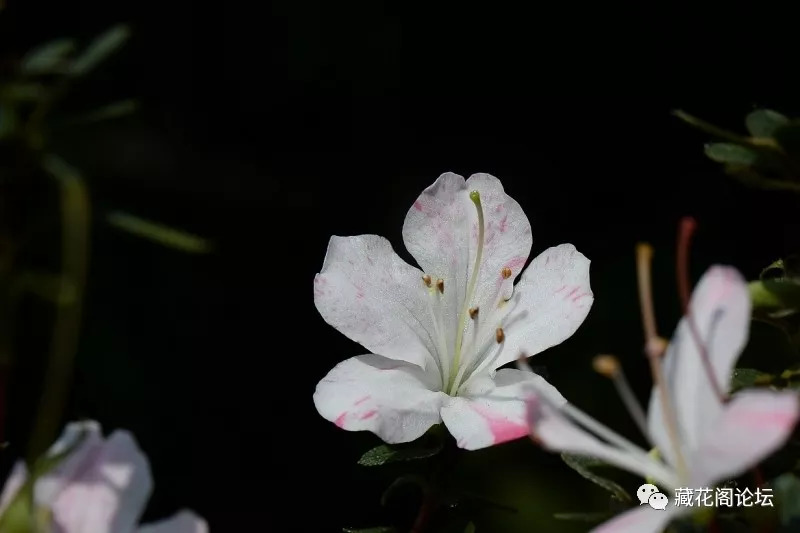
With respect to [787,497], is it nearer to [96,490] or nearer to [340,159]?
[96,490]

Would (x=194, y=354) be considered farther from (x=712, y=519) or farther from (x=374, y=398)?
(x=712, y=519)

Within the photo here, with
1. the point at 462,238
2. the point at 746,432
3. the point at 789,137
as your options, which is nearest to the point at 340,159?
the point at 462,238

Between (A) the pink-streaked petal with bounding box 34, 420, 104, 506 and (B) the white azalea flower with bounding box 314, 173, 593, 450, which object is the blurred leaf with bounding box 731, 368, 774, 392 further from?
(A) the pink-streaked petal with bounding box 34, 420, 104, 506

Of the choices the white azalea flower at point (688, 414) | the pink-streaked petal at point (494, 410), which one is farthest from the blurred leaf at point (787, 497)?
the pink-streaked petal at point (494, 410)

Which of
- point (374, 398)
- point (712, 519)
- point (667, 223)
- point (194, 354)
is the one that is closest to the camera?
point (712, 519)

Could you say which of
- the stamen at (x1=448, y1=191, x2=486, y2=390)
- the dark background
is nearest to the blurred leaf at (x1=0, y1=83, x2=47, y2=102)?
Result: the stamen at (x1=448, y1=191, x2=486, y2=390)

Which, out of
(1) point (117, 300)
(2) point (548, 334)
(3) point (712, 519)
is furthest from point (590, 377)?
(3) point (712, 519)
